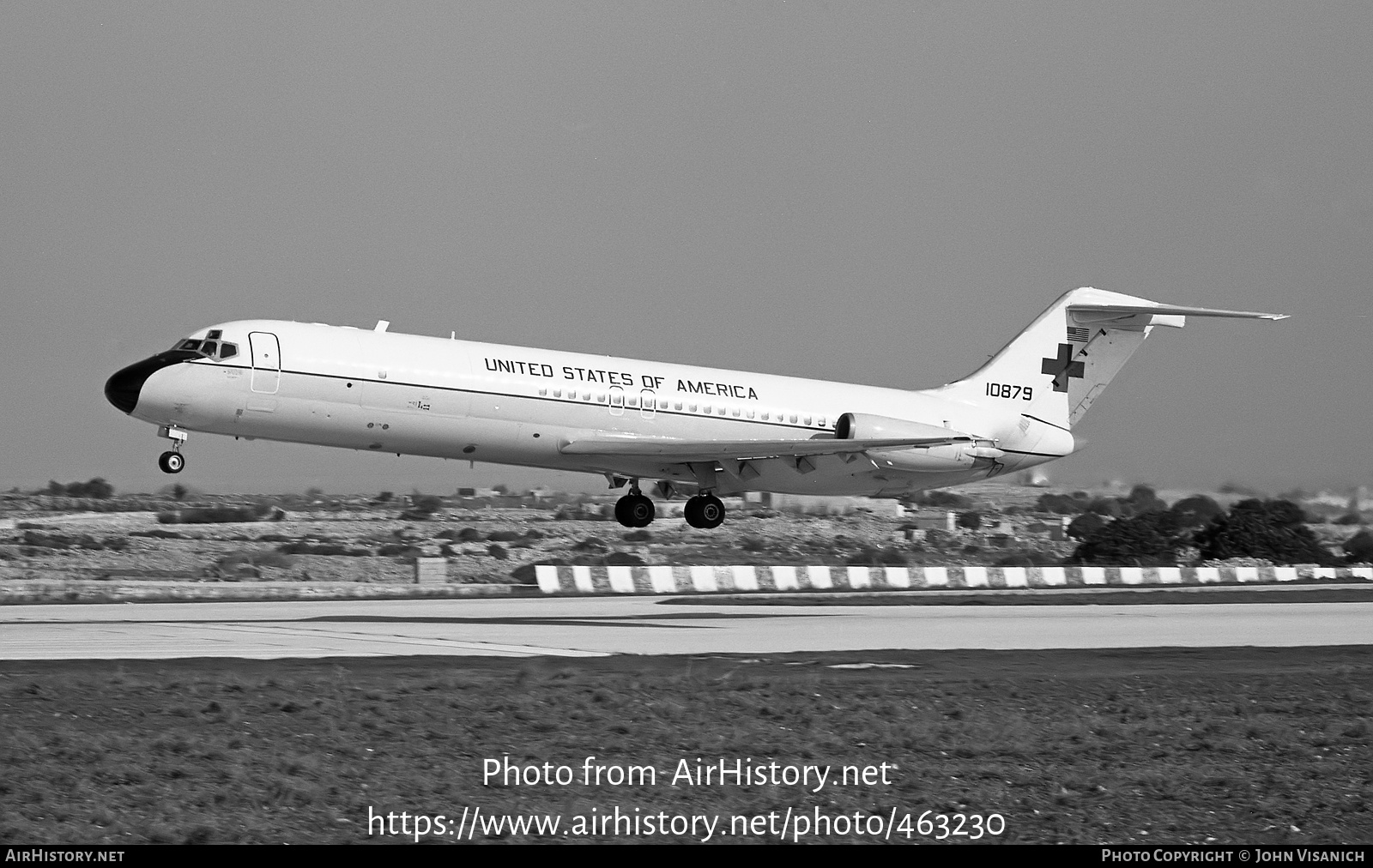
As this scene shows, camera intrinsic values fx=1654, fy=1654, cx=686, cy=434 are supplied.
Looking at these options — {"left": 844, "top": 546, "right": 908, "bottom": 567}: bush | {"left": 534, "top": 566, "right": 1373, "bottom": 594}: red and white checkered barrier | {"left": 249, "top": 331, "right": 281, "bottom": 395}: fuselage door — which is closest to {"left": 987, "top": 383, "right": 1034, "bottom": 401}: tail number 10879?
{"left": 534, "top": 566, "right": 1373, "bottom": 594}: red and white checkered barrier

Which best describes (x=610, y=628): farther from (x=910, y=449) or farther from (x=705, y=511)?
(x=910, y=449)

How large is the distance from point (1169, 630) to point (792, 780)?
15.2 meters

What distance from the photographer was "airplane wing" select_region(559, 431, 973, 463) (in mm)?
34250

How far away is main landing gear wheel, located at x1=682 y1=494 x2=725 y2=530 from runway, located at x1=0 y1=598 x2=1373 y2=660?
3597 millimetres

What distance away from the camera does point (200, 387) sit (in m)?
30.4

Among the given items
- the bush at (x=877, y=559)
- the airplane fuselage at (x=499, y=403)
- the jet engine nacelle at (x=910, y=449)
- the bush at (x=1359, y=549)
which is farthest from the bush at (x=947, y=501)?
the jet engine nacelle at (x=910, y=449)

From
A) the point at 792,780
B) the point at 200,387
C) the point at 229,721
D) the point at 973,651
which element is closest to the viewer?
the point at 792,780

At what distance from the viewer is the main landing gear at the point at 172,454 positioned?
30531 mm

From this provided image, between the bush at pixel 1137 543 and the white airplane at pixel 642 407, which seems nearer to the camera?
the white airplane at pixel 642 407

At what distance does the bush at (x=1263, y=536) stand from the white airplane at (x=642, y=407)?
516 inches

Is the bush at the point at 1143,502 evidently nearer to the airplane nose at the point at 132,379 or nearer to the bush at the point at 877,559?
the bush at the point at 877,559

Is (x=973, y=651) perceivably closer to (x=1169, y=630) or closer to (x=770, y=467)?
(x=1169, y=630)

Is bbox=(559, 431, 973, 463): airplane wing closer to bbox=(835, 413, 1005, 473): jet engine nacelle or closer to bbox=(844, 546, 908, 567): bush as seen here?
bbox=(835, 413, 1005, 473): jet engine nacelle
